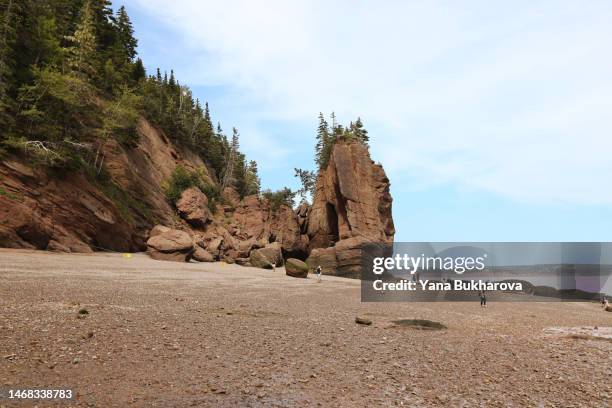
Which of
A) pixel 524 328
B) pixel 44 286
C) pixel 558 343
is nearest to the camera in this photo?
pixel 558 343

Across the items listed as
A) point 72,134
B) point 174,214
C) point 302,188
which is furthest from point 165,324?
point 302,188

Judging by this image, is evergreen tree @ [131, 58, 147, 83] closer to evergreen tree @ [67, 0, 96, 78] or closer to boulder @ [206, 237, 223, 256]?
evergreen tree @ [67, 0, 96, 78]

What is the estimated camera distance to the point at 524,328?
54.5 feet

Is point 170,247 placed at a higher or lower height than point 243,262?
higher

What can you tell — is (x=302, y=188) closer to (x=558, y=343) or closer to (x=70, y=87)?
(x=70, y=87)

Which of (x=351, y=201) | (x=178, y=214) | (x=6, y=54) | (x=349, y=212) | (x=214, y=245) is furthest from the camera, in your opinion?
(x=351, y=201)

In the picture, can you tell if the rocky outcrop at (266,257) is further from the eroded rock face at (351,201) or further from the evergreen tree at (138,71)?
the evergreen tree at (138,71)

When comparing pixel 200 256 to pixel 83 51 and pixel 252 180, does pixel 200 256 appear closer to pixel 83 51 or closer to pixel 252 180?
pixel 83 51

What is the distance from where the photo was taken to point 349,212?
63.3 m

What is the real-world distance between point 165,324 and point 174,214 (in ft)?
150

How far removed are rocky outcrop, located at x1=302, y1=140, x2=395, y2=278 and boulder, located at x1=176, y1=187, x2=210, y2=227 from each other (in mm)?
18364

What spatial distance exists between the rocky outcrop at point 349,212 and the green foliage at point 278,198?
7.14 m

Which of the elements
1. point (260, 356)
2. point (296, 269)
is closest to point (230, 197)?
point (296, 269)

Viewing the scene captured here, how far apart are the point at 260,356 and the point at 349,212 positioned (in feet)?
180
